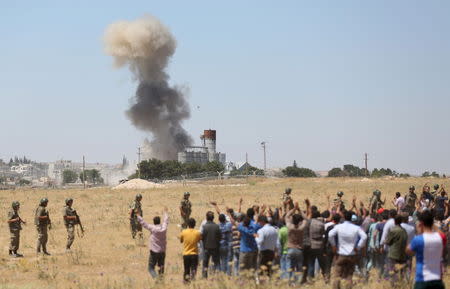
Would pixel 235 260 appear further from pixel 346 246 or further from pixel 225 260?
pixel 346 246

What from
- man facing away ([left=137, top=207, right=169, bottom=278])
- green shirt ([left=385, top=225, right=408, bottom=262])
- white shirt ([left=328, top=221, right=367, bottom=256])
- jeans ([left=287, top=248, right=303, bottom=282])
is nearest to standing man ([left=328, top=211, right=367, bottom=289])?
white shirt ([left=328, top=221, right=367, bottom=256])

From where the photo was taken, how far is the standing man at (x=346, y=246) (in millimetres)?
10469

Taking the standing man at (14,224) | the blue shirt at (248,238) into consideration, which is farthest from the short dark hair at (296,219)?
the standing man at (14,224)

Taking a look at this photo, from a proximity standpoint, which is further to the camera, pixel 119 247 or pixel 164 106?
pixel 164 106

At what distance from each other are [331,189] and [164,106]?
63601 millimetres

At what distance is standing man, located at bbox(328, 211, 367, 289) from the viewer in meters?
10.5

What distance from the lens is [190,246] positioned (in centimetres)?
1199

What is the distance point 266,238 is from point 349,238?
5.03 ft

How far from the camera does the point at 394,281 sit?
36.0ft

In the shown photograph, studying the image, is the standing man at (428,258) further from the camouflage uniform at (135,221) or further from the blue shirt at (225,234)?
the camouflage uniform at (135,221)

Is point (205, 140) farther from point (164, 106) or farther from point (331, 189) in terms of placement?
point (331, 189)

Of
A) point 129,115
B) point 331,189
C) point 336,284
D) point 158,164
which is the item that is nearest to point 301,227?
point 336,284

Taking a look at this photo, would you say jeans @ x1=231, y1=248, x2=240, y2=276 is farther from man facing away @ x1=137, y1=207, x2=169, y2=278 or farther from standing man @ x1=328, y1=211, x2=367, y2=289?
standing man @ x1=328, y1=211, x2=367, y2=289

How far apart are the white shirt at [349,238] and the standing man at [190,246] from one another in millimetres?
2711
